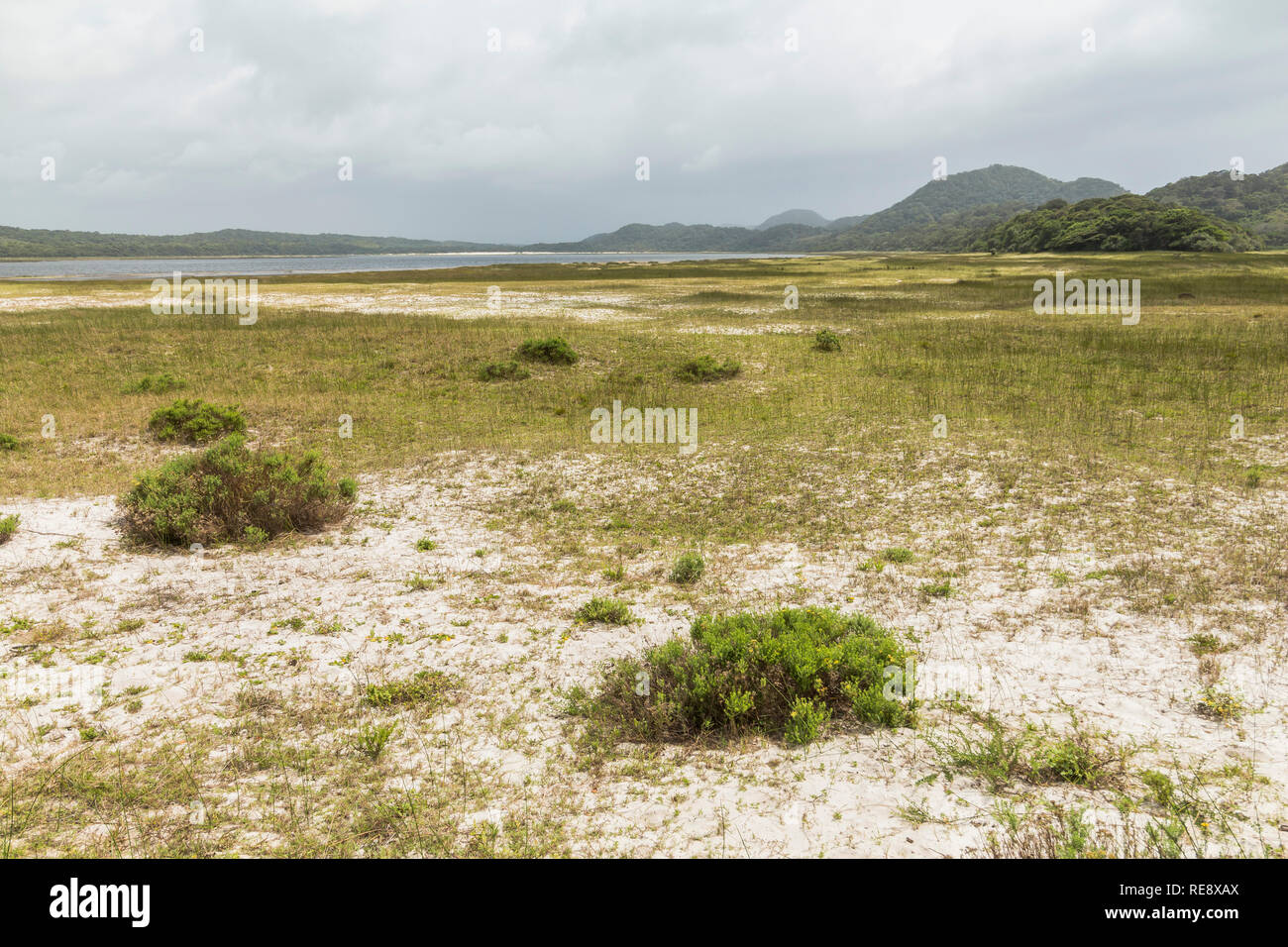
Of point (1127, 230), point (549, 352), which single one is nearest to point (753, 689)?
point (549, 352)

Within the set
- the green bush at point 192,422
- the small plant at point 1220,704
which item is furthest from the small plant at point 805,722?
the green bush at point 192,422

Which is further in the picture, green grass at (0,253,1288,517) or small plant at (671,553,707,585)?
green grass at (0,253,1288,517)

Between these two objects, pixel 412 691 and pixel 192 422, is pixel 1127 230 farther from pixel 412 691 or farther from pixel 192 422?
pixel 412 691

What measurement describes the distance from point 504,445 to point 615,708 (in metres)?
14.6

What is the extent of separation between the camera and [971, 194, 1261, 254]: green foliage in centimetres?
12054

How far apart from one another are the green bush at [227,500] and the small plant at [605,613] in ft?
24.7

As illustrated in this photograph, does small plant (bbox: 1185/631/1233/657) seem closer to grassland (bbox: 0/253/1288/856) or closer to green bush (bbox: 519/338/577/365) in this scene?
grassland (bbox: 0/253/1288/856)

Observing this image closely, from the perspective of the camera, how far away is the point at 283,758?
20.7 ft

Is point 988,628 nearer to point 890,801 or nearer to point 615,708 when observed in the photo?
point 890,801

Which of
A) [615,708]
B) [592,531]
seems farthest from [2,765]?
[592,531]

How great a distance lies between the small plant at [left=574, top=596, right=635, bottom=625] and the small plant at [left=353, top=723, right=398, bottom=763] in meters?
3.45

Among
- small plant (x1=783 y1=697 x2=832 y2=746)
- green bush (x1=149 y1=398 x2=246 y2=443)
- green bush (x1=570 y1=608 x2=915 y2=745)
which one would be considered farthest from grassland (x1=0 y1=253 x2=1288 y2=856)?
green bush (x1=149 y1=398 x2=246 y2=443)

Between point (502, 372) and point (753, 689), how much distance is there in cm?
2478
